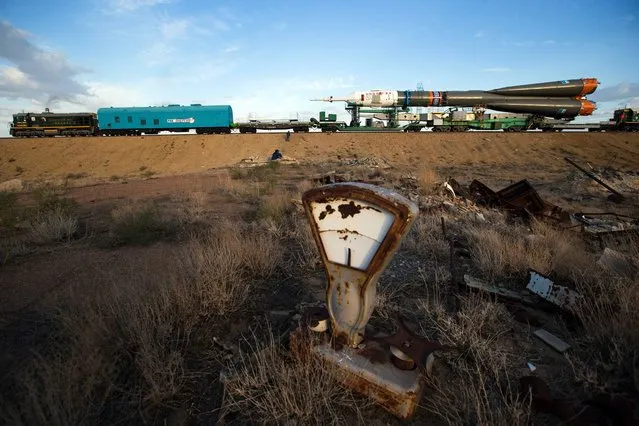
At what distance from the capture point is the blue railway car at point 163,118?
28.9 m

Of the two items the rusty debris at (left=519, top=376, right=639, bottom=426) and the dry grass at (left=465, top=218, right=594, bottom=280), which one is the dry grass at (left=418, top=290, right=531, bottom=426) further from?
the dry grass at (left=465, top=218, right=594, bottom=280)

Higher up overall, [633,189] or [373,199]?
[373,199]

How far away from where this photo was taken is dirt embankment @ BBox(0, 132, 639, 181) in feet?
75.8

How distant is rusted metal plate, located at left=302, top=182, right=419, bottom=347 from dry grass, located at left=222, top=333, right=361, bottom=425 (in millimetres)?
280

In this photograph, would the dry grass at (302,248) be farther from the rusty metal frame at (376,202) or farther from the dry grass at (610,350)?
the dry grass at (610,350)

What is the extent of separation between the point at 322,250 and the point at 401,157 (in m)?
23.8

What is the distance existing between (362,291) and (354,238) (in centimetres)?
32

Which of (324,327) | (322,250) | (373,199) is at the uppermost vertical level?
(373,199)

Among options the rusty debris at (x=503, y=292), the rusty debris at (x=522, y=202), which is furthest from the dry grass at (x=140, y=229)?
the rusty debris at (x=522, y=202)

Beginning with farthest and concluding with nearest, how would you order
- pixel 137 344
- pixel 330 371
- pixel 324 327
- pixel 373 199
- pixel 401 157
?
pixel 401 157, pixel 137 344, pixel 324 327, pixel 330 371, pixel 373 199

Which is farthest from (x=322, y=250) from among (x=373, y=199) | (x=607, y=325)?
(x=607, y=325)

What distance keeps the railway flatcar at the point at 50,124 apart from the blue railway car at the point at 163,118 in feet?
7.04

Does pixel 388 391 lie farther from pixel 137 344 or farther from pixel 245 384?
pixel 137 344

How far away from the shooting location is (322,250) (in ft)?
6.54
